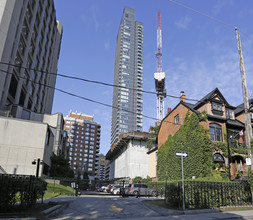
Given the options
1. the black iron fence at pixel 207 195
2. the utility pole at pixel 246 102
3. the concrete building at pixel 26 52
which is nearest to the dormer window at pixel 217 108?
the utility pole at pixel 246 102

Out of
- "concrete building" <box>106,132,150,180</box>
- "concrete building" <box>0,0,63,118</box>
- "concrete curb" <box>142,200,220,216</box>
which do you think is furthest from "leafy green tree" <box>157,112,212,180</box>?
"concrete building" <box>106,132,150,180</box>

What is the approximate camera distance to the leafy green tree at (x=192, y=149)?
940 inches

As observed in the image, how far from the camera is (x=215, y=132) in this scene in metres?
26.0

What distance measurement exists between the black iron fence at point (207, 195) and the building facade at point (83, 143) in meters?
121

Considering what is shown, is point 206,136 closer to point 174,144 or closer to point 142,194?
point 174,144

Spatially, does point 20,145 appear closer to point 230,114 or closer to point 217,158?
point 217,158

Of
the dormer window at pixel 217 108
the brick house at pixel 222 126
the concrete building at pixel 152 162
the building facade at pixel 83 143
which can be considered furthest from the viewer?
the building facade at pixel 83 143

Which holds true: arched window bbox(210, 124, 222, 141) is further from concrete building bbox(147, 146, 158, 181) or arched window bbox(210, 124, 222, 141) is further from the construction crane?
the construction crane

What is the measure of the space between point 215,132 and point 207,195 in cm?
1522

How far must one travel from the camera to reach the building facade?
128 meters

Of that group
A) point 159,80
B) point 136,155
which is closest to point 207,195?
point 136,155

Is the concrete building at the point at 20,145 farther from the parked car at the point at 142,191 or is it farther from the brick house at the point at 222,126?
the brick house at the point at 222,126

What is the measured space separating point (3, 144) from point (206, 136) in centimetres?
2590

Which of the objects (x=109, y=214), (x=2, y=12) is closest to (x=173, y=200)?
(x=109, y=214)
